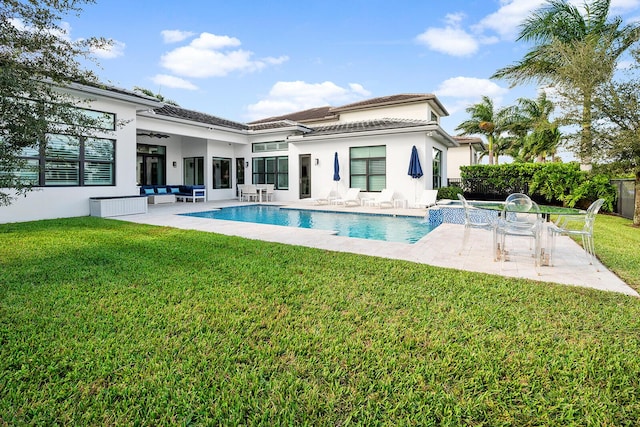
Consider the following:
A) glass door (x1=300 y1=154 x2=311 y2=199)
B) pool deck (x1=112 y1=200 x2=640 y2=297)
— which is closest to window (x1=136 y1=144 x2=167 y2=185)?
glass door (x1=300 y1=154 x2=311 y2=199)

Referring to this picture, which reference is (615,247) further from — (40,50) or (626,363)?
(40,50)

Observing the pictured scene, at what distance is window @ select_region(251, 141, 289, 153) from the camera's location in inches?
780

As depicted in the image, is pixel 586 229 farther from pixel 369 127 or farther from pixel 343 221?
pixel 369 127

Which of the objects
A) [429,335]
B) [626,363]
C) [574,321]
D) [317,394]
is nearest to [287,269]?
[429,335]

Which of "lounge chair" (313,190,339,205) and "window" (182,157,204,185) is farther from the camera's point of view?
"window" (182,157,204,185)

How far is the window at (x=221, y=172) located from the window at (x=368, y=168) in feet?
27.1

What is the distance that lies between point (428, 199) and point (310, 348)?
1286 centimetres

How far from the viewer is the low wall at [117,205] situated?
11711mm

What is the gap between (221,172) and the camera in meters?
21.0

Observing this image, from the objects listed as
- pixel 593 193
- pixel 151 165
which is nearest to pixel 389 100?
pixel 593 193

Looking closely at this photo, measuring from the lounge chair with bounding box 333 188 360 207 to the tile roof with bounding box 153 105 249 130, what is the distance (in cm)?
769

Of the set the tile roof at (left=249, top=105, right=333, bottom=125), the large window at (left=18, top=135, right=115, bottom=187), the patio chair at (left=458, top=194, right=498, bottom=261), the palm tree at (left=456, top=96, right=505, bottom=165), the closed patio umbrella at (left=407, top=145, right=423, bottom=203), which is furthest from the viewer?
the palm tree at (left=456, top=96, right=505, bottom=165)

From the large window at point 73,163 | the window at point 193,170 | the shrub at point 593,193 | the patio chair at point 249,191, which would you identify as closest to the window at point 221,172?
the window at point 193,170

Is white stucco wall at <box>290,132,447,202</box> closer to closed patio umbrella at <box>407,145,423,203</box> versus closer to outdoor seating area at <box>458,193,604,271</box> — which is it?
closed patio umbrella at <box>407,145,423,203</box>
